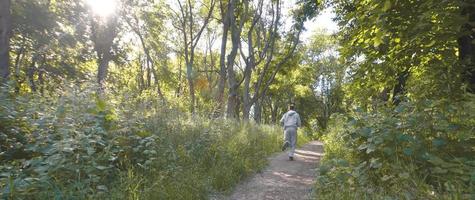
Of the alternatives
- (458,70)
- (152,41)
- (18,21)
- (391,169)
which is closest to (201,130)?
(391,169)

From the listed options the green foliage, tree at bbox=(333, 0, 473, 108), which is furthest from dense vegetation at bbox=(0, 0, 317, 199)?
tree at bbox=(333, 0, 473, 108)

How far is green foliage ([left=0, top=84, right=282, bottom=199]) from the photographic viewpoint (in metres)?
3.55

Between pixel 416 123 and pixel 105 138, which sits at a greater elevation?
pixel 416 123

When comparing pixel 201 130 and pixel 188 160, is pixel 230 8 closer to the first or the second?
pixel 201 130

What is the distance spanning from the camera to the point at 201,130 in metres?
7.91

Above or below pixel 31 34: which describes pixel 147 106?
below

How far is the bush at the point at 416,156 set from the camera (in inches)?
138

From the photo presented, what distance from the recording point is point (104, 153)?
4555 mm

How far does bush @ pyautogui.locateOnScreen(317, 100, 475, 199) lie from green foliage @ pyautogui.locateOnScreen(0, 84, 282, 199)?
2493 millimetres

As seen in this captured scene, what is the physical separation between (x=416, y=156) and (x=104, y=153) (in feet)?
14.9

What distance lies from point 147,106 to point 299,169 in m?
4.61

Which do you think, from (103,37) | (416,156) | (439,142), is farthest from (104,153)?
(103,37)

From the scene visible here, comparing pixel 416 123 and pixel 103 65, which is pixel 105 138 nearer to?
pixel 416 123

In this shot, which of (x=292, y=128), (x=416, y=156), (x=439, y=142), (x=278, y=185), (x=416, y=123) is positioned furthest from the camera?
(x=292, y=128)
